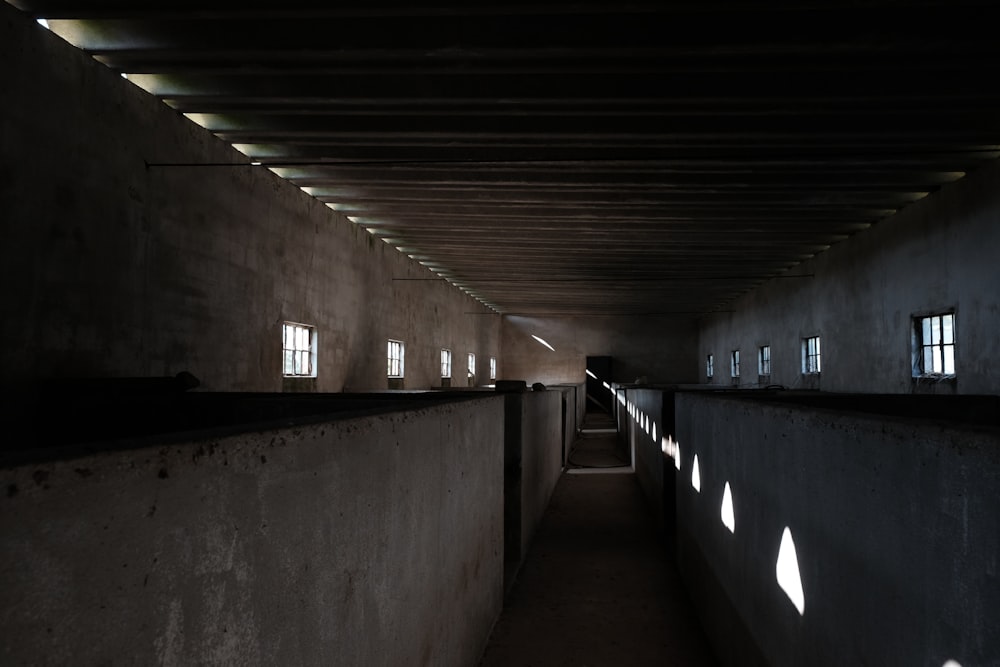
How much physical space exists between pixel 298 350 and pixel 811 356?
9.87 meters

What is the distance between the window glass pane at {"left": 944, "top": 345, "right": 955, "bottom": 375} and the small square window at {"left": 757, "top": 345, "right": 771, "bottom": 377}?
817cm

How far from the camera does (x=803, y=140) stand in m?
6.73

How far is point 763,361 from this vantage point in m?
17.0

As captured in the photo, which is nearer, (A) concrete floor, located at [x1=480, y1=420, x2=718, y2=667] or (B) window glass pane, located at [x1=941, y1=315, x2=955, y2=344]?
(A) concrete floor, located at [x1=480, y1=420, x2=718, y2=667]

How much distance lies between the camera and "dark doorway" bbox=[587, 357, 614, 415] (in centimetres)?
2495

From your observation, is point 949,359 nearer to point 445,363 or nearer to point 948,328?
point 948,328

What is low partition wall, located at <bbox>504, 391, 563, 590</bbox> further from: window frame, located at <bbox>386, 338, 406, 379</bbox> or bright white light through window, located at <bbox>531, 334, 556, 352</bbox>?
bright white light through window, located at <bbox>531, 334, 556, 352</bbox>

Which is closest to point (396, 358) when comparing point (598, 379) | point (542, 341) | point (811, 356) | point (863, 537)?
point (811, 356)

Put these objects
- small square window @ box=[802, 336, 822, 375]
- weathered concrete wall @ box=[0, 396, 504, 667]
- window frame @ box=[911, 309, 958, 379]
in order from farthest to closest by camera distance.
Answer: small square window @ box=[802, 336, 822, 375], window frame @ box=[911, 309, 958, 379], weathered concrete wall @ box=[0, 396, 504, 667]

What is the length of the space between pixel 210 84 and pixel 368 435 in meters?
4.79

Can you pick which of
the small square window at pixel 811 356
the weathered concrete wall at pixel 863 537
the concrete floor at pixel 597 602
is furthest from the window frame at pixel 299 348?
the small square window at pixel 811 356

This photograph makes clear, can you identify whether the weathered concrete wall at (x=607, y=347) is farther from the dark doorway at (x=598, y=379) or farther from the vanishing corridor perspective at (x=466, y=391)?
the vanishing corridor perspective at (x=466, y=391)

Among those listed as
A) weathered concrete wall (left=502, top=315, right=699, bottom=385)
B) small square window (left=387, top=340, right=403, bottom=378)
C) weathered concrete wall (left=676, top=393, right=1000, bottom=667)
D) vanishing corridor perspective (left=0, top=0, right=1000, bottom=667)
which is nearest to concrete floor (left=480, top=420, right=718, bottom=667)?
vanishing corridor perspective (left=0, top=0, right=1000, bottom=667)

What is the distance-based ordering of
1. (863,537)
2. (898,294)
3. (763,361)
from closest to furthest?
1. (863,537)
2. (898,294)
3. (763,361)
